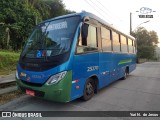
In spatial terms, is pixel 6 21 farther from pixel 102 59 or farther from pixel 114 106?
pixel 114 106

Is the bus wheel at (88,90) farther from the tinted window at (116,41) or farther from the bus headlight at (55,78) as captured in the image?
the tinted window at (116,41)

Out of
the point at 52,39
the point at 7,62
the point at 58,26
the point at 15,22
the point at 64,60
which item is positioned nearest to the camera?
the point at 64,60

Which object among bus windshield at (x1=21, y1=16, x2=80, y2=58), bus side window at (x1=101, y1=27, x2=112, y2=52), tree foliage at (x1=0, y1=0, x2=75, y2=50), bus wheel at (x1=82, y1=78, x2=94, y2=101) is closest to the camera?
bus windshield at (x1=21, y1=16, x2=80, y2=58)

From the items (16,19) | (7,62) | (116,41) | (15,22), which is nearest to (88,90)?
(116,41)

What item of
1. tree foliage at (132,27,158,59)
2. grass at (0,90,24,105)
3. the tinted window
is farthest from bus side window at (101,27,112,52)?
tree foliage at (132,27,158,59)

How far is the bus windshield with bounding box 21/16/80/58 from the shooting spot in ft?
16.3

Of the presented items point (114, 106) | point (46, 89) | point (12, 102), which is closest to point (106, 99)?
point (114, 106)

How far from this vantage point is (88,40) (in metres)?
5.68

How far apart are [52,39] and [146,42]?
69328mm

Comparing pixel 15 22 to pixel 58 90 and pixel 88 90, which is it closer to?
pixel 88 90

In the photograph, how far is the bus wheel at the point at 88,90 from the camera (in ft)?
18.6

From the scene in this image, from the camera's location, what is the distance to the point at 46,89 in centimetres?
462

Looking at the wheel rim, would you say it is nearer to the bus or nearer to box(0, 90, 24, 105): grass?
the bus

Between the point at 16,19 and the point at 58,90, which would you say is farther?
the point at 16,19
